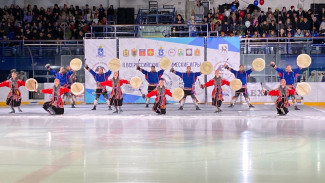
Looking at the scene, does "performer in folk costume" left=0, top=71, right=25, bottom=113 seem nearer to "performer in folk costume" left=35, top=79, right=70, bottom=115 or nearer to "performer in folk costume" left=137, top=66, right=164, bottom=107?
"performer in folk costume" left=35, top=79, right=70, bottom=115

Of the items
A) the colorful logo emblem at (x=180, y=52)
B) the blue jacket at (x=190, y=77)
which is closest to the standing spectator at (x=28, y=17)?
the colorful logo emblem at (x=180, y=52)

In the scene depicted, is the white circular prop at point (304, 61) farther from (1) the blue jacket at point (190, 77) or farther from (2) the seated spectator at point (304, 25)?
(2) the seated spectator at point (304, 25)

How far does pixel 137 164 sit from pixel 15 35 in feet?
61.6

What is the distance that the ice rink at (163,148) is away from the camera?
21.8 ft

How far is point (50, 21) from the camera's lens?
24.9 m

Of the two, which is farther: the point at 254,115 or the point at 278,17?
the point at 278,17

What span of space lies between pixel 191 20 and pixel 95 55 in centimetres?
462

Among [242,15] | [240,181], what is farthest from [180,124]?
[242,15]

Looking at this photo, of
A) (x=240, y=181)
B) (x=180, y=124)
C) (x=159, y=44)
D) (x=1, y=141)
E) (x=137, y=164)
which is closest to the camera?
(x=240, y=181)

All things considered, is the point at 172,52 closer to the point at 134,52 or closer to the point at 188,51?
the point at 188,51

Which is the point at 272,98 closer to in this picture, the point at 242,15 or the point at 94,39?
the point at 242,15

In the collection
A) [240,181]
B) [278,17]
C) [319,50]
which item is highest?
[278,17]

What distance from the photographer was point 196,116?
14633 millimetres

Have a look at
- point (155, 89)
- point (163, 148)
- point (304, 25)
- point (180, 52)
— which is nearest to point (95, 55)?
point (180, 52)
